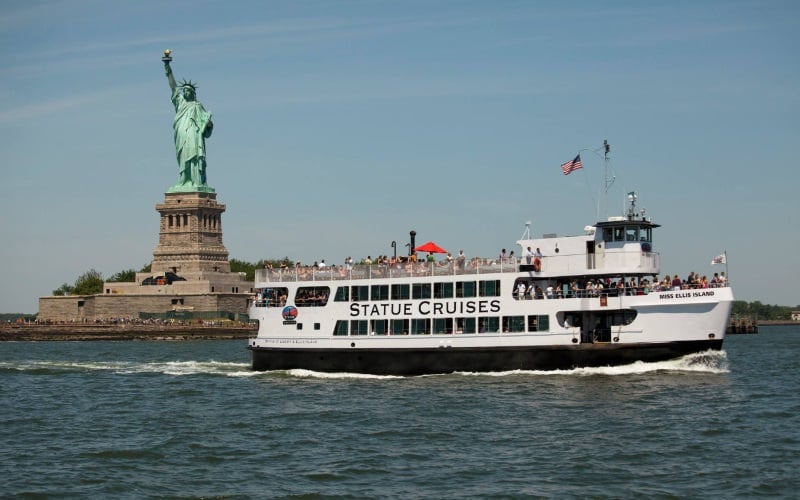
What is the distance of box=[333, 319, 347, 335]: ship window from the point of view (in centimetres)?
5244

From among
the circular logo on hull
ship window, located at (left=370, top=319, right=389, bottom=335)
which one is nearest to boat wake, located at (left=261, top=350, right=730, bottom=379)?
ship window, located at (left=370, top=319, right=389, bottom=335)

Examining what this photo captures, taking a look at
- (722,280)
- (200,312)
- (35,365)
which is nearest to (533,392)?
(722,280)

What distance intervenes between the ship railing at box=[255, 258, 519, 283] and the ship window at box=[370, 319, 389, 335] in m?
2.11

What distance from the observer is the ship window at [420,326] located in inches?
1977

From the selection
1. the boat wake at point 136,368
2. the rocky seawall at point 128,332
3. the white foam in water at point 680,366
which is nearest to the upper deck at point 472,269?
the white foam in water at point 680,366

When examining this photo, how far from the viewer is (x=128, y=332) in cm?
11625

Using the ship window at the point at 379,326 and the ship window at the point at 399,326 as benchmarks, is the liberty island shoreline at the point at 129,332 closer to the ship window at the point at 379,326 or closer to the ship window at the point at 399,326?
the ship window at the point at 379,326

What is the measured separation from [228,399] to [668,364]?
18.1 m

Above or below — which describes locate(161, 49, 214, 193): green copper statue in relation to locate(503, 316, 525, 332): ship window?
above

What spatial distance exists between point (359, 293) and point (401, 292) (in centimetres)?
223

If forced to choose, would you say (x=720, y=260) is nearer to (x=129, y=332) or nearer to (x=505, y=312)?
(x=505, y=312)

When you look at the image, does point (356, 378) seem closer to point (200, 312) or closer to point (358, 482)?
point (358, 482)

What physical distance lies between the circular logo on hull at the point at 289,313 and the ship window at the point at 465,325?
871 cm

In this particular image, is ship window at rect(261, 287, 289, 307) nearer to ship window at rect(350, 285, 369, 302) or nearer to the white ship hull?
the white ship hull
